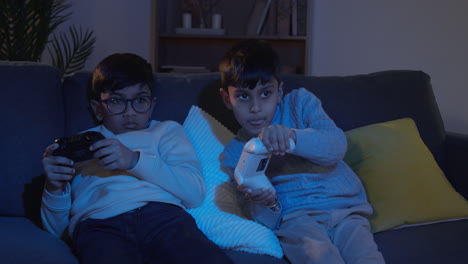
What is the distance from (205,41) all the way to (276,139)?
211cm

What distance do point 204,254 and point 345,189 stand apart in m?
0.49

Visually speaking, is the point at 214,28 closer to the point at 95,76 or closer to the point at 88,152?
the point at 95,76

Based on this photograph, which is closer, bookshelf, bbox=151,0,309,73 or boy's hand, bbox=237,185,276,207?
boy's hand, bbox=237,185,276,207

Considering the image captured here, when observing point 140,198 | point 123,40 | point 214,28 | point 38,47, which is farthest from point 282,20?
point 140,198

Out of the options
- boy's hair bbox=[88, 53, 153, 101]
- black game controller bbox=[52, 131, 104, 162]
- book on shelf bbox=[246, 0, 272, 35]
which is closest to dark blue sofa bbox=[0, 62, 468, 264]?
boy's hair bbox=[88, 53, 153, 101]

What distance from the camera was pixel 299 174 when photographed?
56.5 inches

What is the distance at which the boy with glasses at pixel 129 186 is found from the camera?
126 centimetres

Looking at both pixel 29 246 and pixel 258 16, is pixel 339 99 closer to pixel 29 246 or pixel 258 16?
pixel 29 246

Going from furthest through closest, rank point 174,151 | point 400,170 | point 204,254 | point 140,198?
point 400,170 < point 174,151 < point 140,198 < point 204,254

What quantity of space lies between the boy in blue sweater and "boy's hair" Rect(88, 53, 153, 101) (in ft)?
0.85

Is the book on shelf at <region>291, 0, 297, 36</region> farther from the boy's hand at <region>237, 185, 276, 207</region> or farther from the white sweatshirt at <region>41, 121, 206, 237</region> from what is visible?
the boy's hand at <region>237, 185, 276, 207</region>

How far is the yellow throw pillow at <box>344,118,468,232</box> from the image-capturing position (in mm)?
1543

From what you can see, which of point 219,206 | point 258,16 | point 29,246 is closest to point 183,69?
point 258,16

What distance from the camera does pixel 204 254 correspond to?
121 cm
